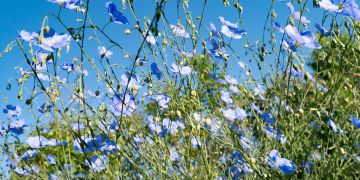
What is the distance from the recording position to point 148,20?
8.47ft

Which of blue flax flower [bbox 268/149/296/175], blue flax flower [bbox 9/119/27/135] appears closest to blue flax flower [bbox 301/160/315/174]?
blue flax flower [bbox 268/149/296/175]

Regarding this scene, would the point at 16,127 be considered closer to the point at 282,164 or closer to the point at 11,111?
the point at 11,111

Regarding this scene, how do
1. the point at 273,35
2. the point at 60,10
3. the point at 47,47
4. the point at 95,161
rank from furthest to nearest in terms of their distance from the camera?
the point at 95,161, the point at 273,35, the point at 60,10, the point at 47,47

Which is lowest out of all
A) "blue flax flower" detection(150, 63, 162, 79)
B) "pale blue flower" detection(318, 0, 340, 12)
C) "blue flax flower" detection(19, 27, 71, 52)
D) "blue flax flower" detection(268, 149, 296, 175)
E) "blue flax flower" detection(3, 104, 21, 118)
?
"blue flax flower" detection(268, 149, 296, 175)

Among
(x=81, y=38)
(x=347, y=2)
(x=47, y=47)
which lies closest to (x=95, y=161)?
(x=81, y=38)

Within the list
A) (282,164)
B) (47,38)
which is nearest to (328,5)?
(282,164)

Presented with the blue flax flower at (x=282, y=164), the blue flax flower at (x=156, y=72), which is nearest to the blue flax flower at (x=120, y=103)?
the blue flax flower at (x=156, y=72)

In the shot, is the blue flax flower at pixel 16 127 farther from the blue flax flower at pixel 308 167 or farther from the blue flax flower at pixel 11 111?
the blue flax flower at pixel 308 167

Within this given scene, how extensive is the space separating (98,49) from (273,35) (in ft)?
3.02

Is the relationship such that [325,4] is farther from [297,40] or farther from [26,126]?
[26,126]

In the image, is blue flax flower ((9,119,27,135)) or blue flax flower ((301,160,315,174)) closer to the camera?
blue flax flower ((301,160,315,174))

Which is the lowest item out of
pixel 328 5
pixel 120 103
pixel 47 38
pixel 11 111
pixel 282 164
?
pixel 282 164

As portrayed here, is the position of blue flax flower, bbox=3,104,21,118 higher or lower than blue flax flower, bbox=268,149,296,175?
higher

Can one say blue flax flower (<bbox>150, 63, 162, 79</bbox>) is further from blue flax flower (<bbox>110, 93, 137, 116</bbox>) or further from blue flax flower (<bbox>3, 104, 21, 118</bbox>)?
blue flax flower (<bbox>3, 104, 21, 118</bbox>)
